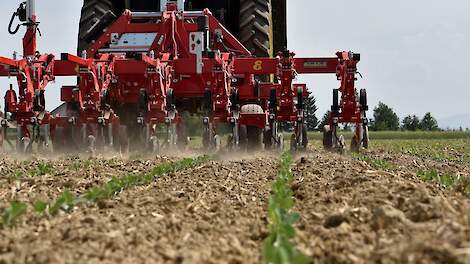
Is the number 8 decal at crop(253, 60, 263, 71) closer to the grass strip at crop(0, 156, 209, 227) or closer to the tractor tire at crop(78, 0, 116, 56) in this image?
the tractor tire at crop(78, 0, 116, 56)

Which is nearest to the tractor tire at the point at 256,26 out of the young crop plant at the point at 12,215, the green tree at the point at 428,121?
the young crop plant at the point at 12,215

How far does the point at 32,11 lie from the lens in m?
11.4

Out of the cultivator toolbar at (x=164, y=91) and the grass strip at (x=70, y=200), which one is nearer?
the grass strip at (x=70, y=200)

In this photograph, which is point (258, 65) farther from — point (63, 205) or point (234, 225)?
point (234, 225)

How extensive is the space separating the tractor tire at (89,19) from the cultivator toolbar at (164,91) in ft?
1.98

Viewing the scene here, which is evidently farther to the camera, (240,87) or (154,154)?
(240,87)

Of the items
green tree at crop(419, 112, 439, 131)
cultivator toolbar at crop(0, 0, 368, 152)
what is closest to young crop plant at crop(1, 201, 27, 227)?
cultivator toolbar at crop(0, 0, 368, 152)

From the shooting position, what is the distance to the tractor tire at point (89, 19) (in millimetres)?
13742

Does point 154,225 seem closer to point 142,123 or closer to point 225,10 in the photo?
point 142,123

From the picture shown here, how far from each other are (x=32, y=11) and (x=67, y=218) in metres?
7.83

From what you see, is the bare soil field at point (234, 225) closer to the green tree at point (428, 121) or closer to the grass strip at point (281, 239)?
the grass strip at point (281, 239)

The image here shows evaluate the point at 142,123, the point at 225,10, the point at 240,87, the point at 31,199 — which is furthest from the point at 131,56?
the point at 31,199

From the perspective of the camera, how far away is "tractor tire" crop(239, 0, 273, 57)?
44.1 feet

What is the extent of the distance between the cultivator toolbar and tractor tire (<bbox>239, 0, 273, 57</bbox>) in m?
0.43
